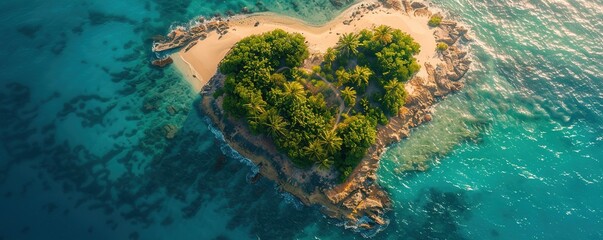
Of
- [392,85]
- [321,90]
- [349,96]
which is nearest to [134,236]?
[321,90]

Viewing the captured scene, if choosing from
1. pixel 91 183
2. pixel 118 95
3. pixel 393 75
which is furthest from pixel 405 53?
pixel 91 183

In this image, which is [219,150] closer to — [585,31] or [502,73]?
[502,73]

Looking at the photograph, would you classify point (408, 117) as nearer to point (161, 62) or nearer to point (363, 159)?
point (363, 159)

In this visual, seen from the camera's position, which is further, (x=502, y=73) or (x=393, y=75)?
(x=502, y=73)

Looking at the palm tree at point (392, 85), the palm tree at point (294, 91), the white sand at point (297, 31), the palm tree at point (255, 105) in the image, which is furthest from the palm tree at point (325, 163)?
the white sand at point (297, 31)

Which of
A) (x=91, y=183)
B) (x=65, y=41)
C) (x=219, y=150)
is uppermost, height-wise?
(x=65, y=41)

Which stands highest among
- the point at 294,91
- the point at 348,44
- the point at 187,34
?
the point at 348,44

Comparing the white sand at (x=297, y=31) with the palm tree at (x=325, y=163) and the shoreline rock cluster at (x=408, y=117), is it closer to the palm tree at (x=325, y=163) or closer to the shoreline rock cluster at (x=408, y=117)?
the shoreline rock cluster at (x=408, y=117)
